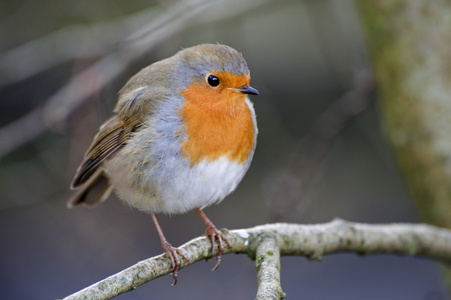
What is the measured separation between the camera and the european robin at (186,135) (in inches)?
122

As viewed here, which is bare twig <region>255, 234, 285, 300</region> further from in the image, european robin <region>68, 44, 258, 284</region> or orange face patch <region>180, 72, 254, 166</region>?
orange face patch <region>180, 72, 254, 166</region>

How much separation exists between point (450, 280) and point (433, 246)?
0.73 meters

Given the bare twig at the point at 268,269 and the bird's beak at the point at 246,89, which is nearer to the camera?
the bare twig at the point at 268,269

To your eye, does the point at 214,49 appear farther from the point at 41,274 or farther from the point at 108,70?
the point at 41,274

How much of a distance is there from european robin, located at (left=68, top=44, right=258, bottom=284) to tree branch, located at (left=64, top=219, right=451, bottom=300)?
0.14 metres

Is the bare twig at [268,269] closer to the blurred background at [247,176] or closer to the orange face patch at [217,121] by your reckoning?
the orange face patch at [217,121]

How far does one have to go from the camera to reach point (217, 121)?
10.4 ft

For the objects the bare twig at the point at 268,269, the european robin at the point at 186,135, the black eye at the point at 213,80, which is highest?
the black eye at the point at 213,80

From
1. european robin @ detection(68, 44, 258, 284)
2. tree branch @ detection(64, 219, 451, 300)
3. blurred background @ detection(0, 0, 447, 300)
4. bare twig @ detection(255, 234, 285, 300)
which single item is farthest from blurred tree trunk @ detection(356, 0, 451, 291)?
bare twig @ detection(255, 234, 285, 300)

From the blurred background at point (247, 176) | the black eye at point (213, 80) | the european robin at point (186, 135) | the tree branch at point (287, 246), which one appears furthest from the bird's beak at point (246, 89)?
the blurred background at point (247, 176)

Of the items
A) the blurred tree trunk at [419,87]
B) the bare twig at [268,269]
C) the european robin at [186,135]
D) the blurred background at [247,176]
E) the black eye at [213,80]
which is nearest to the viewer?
the bare twig at [268,269]

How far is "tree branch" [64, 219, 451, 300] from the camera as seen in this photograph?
2.31 meters

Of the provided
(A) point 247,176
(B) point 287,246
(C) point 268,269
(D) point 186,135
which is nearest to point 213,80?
(D) point 186,135

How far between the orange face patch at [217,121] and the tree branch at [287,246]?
441 mm
